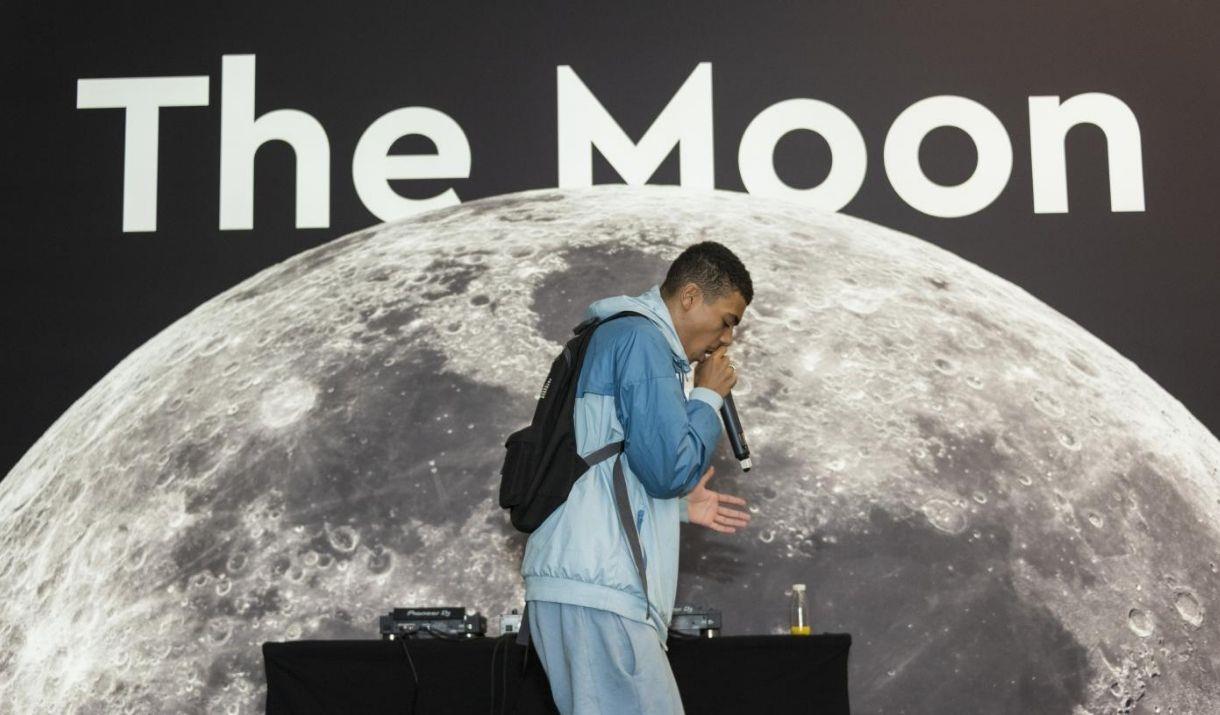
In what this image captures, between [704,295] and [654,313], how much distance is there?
153 mm

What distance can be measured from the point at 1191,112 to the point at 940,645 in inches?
110

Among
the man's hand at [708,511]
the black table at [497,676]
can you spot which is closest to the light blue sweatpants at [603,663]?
the man's hand at [708,511]

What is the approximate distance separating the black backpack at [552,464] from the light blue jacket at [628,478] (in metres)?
0.02

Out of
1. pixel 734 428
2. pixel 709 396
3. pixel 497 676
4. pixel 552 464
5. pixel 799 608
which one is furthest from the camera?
pixel 799 608

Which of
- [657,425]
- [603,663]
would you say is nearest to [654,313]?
[657,425]

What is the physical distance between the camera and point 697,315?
320 centimetres

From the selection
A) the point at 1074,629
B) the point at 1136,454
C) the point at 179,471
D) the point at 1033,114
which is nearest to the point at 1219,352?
the point at 1136,454

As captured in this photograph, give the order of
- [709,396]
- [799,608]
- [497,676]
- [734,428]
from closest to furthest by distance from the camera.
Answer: [709,396] → [734,428] → [497,676] → [799,608]

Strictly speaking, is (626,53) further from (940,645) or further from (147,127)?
(940,645)

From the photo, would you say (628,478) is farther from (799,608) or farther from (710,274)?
(799,608)

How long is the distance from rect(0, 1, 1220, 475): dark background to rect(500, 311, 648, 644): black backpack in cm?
254

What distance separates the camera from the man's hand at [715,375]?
3.16 m

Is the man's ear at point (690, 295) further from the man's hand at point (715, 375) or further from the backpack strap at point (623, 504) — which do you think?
the backpack strap at point (623, 504)

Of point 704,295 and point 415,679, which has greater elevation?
point 704,295
